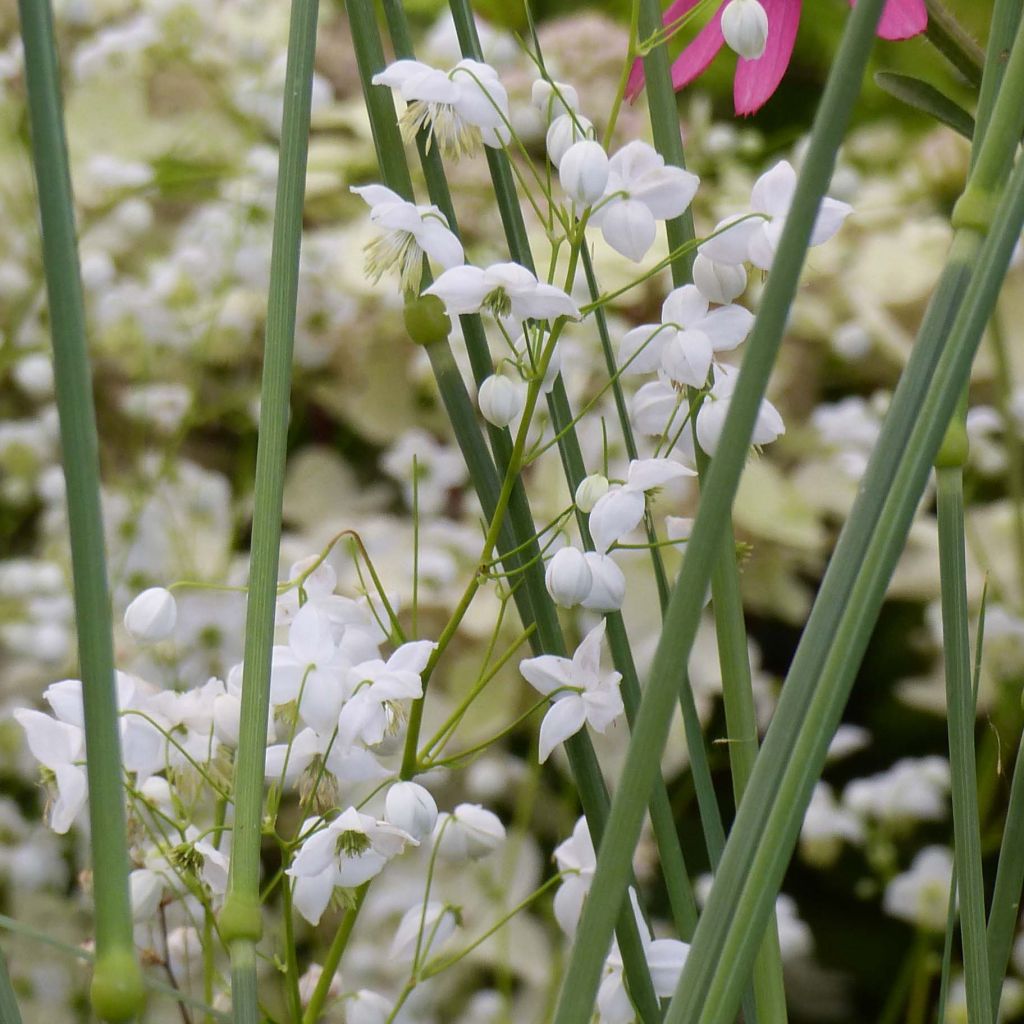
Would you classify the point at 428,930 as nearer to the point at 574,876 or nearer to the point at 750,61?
the point at 574,876

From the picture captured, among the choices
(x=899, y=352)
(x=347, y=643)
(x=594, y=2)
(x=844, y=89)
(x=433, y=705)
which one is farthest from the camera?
(x=594, y=2)

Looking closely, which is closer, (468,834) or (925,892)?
(468,834)

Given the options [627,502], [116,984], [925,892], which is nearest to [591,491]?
[627,502]

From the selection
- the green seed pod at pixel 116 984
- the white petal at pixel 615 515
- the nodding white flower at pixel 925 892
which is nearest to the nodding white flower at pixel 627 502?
the white petal at pixel 615 515

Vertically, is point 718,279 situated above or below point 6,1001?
above

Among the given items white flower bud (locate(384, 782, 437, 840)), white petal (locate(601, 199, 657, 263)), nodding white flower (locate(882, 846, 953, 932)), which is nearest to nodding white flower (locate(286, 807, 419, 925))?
white flower bud (locate(384, 782, 437, 840))

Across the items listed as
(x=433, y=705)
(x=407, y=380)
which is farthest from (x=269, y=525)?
(x=407, y=380)

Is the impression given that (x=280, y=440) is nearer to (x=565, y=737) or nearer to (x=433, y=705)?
(x=565, y=737)

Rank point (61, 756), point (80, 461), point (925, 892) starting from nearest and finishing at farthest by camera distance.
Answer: point (80, 461) < point (61, 756) < point (925, 892)
